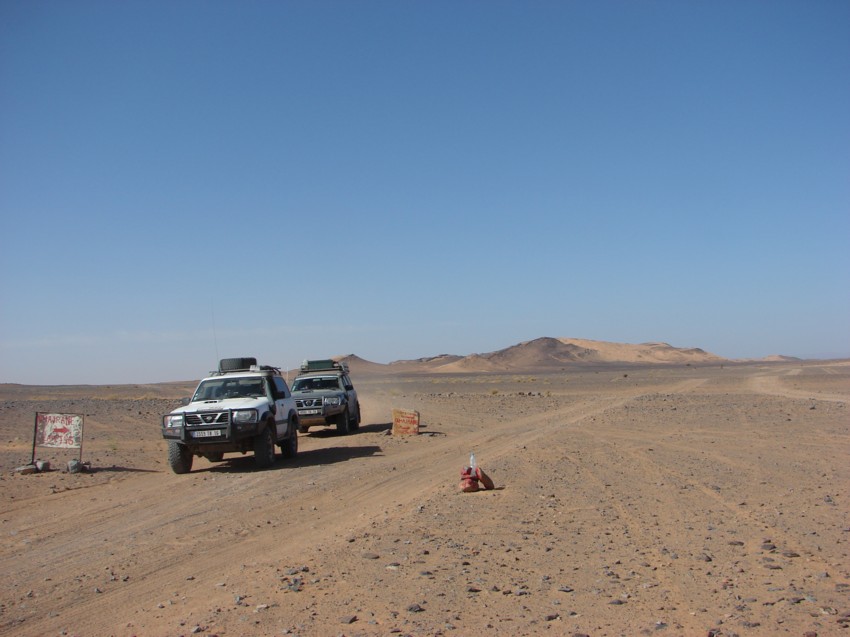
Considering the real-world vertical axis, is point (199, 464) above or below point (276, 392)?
below

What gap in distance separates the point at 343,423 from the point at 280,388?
20.2 ft

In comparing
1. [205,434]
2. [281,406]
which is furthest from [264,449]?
[281,406]

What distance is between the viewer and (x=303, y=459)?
56.0 ft

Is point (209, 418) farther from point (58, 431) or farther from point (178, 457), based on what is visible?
point (58, 431)

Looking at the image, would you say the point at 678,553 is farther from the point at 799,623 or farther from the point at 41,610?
the point at 41,610

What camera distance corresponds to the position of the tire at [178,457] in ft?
48.3

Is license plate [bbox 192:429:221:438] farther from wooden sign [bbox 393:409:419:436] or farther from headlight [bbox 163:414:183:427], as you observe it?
wooden sign [bbox 393:409:419:436]

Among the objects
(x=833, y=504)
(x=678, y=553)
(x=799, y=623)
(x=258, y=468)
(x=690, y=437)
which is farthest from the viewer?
(x=690, y=437)

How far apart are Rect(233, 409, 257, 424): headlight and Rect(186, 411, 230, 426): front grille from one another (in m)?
0.16

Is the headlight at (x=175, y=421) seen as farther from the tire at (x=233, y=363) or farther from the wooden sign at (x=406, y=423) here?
the wooden sign at (x=406, y=423)

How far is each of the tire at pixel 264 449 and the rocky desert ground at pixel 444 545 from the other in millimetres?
389

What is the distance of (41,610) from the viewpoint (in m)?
6.39

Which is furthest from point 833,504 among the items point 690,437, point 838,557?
point 690,437

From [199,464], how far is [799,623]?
14.0m
